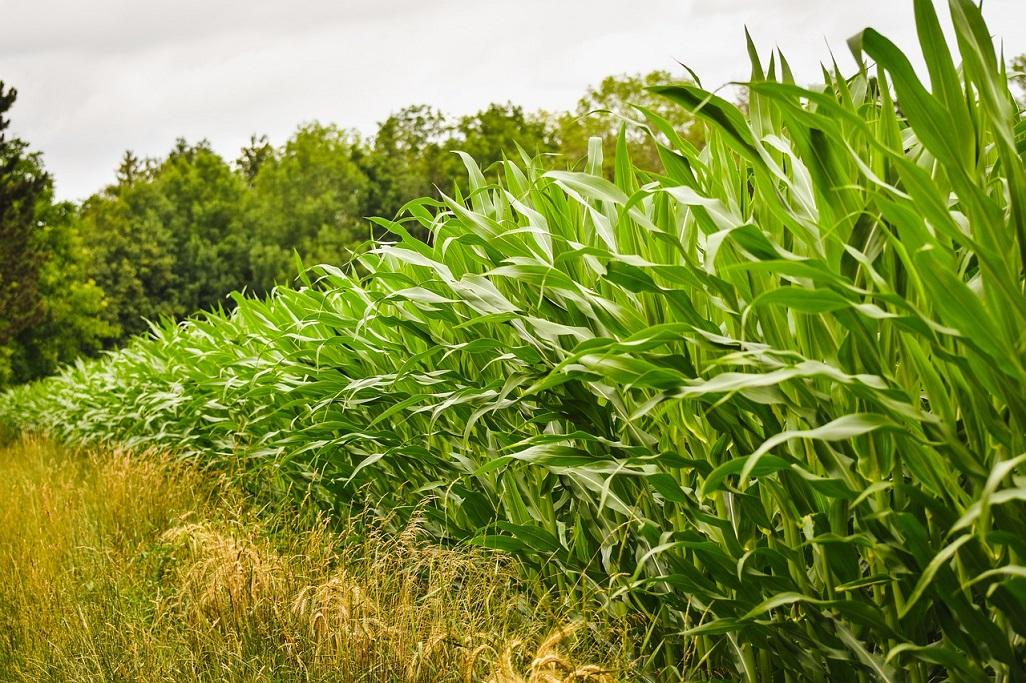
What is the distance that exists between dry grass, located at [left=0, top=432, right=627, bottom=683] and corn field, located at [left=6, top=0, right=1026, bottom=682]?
0.20m

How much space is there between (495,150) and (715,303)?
39.3m

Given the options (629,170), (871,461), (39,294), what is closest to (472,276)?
(629,170)

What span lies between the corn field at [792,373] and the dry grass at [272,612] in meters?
0.20

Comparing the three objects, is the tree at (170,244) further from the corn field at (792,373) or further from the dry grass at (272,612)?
the corn field at (792,373)

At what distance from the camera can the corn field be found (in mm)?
1229

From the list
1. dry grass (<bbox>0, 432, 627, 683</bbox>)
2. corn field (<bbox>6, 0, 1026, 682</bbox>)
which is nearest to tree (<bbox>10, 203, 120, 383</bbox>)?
dry grass (<bbox>0, 432, 627, 683</bbox>)

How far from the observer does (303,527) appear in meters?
3.73

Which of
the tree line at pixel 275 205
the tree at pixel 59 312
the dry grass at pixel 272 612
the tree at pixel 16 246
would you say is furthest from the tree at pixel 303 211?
the dry grass at pixel 272 612

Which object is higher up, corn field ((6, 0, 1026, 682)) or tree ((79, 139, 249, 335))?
tree ((79, 139, 249, 335))

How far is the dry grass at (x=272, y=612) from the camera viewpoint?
6.75ft

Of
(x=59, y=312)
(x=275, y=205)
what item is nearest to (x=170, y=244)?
(x=275, y=205)

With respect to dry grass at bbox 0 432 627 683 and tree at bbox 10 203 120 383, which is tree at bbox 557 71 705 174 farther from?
dry grass at bbox 0 432 627 683

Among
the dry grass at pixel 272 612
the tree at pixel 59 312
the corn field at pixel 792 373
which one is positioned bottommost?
the dry grass at pixel 272 612

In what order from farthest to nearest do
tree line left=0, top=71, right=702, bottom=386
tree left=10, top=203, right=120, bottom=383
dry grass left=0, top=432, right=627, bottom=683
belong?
tree line left=0, top=71, right=702, bottom=386 < tree left=10, top=203, right=120, bottom=383 < dry grass left=0, top=432, right=627, bottom=683
